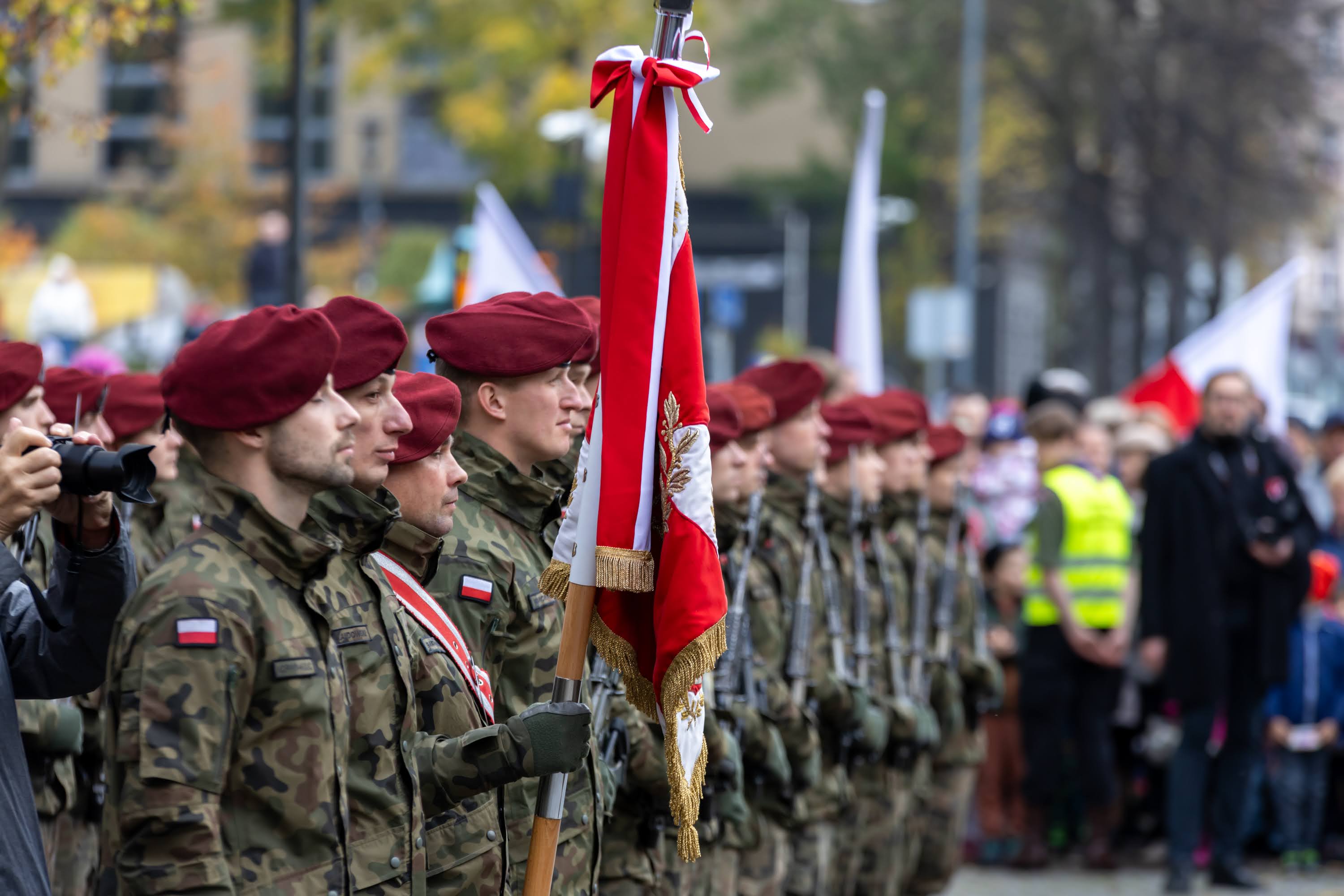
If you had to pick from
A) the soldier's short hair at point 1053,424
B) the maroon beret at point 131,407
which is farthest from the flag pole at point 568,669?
the soldier's short hair at point 1053,424

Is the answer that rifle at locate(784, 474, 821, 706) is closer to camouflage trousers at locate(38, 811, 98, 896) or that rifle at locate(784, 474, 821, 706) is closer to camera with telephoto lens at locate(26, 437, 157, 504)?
camouflage trousers at locate(38, 811, 98, 896)

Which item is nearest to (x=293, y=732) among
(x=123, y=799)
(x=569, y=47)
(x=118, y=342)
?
(x=123, y=799)

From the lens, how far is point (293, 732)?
3.57 m

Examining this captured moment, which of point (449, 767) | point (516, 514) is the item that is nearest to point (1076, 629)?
point (516, 514)

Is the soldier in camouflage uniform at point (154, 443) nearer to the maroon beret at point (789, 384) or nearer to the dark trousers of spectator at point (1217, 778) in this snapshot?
the maroon beret at point (789, 384)

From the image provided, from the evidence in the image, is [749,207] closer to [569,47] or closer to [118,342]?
[569,47]

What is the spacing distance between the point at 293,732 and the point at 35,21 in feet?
19.6

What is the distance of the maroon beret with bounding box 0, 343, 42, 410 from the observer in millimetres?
4895

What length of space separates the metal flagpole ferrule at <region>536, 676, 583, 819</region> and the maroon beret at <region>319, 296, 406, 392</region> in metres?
0.76

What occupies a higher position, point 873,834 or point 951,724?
point 951,724

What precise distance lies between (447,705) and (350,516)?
1.89 feet

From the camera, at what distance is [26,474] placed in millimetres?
3656

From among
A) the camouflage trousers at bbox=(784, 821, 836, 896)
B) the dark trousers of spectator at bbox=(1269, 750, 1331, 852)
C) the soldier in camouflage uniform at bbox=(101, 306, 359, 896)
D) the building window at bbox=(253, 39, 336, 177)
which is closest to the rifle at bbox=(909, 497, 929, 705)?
the camouflage trousers at bbox=(784, 821, 836, 896)

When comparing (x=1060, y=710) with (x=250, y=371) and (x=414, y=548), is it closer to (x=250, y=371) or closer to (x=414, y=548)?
(x=414, y=548)
